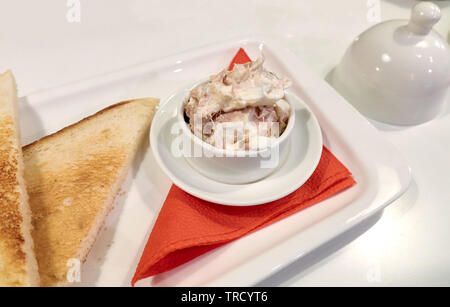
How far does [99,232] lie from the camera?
42.5 inches

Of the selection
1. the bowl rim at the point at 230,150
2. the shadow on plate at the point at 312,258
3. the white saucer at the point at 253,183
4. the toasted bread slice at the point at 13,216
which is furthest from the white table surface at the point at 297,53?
the toasted bread slice at the point at 13,216

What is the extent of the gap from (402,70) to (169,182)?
41.0 inches

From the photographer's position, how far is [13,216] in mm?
978

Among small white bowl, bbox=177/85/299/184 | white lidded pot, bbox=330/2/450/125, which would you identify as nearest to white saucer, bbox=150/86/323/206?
small white bowl, bbox=177/85/299/184

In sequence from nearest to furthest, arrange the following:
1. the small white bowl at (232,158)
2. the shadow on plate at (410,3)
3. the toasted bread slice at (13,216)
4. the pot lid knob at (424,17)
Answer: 1. the toasted bread slice at (13,216)
2. the small white bowl at (232,158)
3. the pot lid knob at (424,17)
4. the shadow on plate at (410,3)

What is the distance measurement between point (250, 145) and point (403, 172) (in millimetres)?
544

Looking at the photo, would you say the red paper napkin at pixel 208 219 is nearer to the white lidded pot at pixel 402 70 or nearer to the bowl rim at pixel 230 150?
the bowl rim at pixel 230 150

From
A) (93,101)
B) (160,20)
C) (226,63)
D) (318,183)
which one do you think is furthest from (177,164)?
(160,20)

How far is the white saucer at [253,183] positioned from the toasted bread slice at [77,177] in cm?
14

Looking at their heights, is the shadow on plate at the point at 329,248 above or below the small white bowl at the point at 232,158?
below

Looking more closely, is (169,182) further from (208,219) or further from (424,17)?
(424,17)

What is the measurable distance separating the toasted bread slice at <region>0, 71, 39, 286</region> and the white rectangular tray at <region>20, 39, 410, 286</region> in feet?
0.43

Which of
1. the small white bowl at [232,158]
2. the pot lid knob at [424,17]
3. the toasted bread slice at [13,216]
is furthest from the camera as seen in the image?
the pot lid knob at [424,17]

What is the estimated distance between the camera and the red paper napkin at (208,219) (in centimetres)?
93
